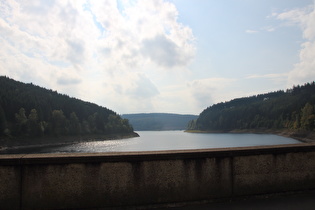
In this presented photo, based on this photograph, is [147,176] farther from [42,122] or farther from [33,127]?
[42,122]

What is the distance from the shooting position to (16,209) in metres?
6.00

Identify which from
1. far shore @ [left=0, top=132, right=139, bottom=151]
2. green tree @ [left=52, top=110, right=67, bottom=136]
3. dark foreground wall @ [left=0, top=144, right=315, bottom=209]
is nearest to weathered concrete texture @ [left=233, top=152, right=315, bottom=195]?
dark foreground wall @ [left=0, top=144, right=315, bottom=209]

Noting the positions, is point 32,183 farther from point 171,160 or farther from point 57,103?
point 57,103

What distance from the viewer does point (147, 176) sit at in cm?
662

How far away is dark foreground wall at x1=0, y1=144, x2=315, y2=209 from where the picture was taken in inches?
240

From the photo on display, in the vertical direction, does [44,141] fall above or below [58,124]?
below

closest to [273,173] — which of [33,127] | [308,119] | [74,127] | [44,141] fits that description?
[44,141]

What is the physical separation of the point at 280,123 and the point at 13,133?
14810 centimetres

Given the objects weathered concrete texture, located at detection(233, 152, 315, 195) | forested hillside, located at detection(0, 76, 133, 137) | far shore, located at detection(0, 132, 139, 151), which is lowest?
far shore, located at detection(0, 132, 139, 151)

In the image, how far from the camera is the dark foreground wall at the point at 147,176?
20.0 feet

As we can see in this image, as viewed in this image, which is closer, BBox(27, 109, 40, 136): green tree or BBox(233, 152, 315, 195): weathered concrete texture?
BBox(233, 152, 315, 195): weathered concrete texture

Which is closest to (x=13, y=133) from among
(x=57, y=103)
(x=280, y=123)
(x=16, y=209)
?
(x=57, y=103)

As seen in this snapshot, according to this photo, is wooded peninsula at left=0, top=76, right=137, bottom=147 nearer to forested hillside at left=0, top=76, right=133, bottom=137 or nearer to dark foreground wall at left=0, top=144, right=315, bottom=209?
forested hillside at left=0, top=76, right=133, bottom=137

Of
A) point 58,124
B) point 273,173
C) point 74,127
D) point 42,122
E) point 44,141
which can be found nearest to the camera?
point 273,173
